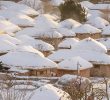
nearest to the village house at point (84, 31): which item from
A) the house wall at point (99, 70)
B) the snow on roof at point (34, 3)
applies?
the house wall at point (99, 70)

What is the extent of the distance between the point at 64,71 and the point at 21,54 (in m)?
2.41

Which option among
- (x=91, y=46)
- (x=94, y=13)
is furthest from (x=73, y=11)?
(x=91, y=46)

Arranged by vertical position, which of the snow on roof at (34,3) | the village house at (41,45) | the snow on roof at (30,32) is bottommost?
the snow on roof at (34,3)

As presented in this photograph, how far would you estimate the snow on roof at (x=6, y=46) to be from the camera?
28.4 m

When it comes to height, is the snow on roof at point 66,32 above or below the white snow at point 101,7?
above

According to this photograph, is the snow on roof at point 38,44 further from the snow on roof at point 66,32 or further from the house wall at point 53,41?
the snow on roof at point 66,32

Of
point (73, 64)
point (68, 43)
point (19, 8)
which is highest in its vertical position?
point (73, 64)

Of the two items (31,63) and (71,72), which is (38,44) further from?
(71,72)

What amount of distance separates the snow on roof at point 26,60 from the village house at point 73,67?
0.53 meters

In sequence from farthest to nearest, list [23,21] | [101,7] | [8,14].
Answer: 1. [101,7]
2. [8,14]
3. [23,21]

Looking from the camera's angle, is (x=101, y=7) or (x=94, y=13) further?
(x=101, y=7)

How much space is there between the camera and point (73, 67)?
955 inches

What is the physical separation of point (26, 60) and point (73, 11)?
763 inches

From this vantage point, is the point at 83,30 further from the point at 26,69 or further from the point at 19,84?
the point at 19,84
